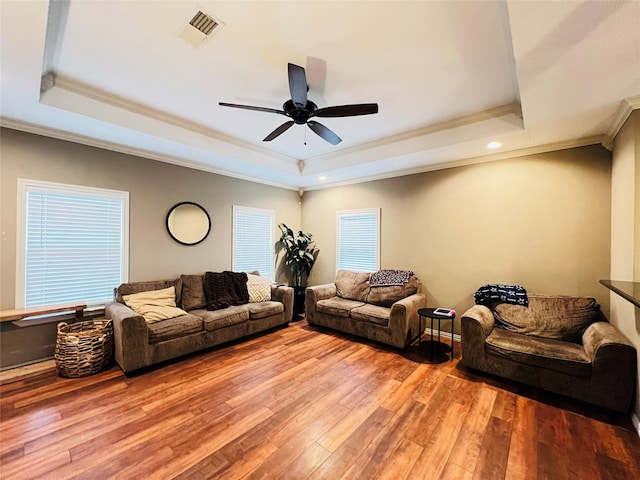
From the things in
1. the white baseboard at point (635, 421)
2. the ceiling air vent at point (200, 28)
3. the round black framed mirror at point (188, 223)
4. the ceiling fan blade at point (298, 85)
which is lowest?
the white baseboard at point (635, 421)

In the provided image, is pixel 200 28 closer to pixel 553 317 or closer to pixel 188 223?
pixel 188 223

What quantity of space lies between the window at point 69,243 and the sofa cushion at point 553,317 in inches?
197

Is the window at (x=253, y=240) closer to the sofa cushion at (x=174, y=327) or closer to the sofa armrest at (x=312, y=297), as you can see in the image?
the sofa armrest at (x=312, y=297)

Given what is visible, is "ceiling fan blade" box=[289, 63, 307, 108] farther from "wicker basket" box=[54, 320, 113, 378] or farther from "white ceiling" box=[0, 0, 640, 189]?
"wicker basket" box=[54, 320, 113, 378]

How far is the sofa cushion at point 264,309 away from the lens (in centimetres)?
403

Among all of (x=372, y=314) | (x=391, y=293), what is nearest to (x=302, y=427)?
(x=372, y=314)

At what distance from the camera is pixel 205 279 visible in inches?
167

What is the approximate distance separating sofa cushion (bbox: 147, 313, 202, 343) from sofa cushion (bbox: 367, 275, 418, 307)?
2577mm

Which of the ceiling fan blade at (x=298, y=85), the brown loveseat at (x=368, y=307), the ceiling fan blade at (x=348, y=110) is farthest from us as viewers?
the brown loveseat at (x=368, y=307)

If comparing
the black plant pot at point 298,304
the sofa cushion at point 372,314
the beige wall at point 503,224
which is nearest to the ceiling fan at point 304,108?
the beige wall at point 503,224

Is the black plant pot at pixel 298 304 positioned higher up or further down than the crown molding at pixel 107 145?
further down

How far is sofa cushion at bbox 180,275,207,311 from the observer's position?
396 centimetres

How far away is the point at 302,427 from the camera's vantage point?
2121 mm

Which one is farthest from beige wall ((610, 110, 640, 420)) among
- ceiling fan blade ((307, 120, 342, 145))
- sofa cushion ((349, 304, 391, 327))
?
ceiling fan blade ((307, 120, 342, 145))
